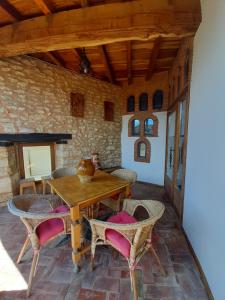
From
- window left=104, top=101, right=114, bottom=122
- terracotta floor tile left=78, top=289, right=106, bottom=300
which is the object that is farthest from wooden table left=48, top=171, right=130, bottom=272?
window left=104, top=101, right=114, bottom=122

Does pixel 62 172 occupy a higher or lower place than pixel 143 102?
lower

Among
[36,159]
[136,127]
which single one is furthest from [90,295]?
[136,127]

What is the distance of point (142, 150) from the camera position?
4766mm

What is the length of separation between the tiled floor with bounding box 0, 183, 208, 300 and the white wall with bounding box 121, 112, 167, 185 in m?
2.40

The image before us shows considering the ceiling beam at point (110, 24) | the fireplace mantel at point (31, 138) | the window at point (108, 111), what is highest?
the ceiling beam at point (110, 24)

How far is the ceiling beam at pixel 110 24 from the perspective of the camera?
5.93 feet

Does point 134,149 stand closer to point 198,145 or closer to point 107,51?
point 107,51

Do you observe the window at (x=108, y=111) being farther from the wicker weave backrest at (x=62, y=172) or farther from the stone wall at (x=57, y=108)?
the wicker weave backrest at (x=62, y=172)

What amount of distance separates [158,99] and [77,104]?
221 centimetres

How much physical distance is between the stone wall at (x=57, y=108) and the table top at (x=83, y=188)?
1.68 meters

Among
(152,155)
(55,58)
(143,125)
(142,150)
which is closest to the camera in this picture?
(55,58)

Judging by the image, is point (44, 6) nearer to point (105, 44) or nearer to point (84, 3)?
point (84, 3)

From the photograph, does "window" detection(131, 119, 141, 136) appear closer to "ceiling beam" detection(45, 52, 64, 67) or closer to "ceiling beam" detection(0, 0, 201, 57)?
"ceiling beam" detection(45, 52, 64, 67)

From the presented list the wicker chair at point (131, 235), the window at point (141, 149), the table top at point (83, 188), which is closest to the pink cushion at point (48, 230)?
the table top at point (83, 188)
